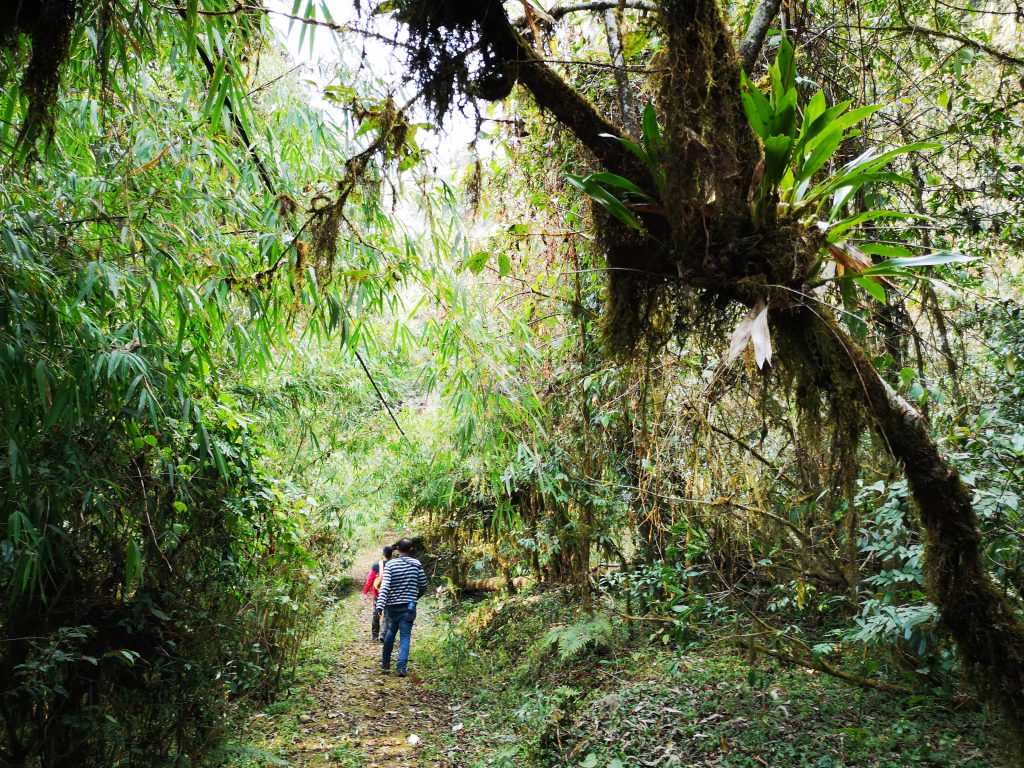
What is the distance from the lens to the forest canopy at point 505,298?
1.51m

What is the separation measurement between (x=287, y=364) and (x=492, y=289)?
1787 mm

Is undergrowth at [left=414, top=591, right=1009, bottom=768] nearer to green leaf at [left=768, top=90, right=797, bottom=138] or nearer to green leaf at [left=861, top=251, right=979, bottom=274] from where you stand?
green leaf at [left=861, top=251, right=979, bottom=274]

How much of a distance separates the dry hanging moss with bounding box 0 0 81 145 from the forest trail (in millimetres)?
3733

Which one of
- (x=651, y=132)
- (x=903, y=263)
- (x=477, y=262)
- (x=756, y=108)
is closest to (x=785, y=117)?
(x=756, y=108)

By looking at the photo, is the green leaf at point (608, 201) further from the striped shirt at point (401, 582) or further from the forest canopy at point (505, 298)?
the striped shirt at point (401, 582)

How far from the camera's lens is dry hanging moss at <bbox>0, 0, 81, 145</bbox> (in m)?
1.39

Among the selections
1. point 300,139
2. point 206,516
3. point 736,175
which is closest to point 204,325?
point 300,139

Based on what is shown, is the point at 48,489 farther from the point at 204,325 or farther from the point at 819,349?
the point at 819,349

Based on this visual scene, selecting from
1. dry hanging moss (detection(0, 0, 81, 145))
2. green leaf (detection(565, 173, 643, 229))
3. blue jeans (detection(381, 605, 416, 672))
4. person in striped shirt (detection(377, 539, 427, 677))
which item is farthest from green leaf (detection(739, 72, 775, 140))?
blue jeans (detection(381, 605, 416, 672))

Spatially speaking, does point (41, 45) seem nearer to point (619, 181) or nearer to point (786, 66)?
point (619, 181)

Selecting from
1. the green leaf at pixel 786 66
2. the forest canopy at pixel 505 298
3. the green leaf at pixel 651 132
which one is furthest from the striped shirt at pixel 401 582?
the green leaf at pixel 786 66

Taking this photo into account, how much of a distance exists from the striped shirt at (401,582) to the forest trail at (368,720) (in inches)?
29.3

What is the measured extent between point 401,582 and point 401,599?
0.16 meters

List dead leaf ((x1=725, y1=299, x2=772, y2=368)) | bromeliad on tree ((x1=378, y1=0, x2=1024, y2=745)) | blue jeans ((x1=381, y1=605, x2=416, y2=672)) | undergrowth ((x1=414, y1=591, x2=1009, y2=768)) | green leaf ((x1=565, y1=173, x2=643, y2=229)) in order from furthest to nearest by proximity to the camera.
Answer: blue jeans ((x1=381, y1=605, x2=416, y2=672)) < undergrowth ((x1=414, y1=591, x2=1009, y2=768)) < green leaf ((x1=565, y1=173, x2=643, y2=229)) < bromeliad on tree ((x1=378, y1=0, x2=1024, y2=745)) < dead leaf ((x1=725, y1=299, x2=772, y2=368))
